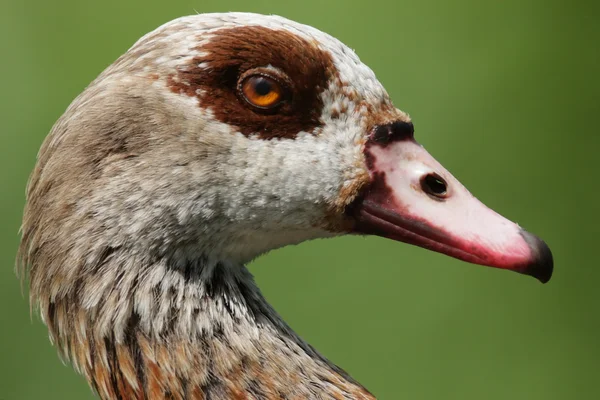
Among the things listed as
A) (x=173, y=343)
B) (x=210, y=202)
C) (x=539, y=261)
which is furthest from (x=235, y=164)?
(x=539, y=261)

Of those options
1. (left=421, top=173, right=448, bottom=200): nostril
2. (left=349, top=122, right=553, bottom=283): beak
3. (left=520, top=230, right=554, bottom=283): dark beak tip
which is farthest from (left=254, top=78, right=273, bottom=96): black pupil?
(left=520, top=230, right=554, bottom=283): dark beak tip

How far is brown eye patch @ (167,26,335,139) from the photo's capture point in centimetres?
143

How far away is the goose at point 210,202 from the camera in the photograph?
4.59ft

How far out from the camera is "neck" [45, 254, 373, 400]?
1.41 metres

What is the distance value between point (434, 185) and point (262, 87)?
34 centimetres

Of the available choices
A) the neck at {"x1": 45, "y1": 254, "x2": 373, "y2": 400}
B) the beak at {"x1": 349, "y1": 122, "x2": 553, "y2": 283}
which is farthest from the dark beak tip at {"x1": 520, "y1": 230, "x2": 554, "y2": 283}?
the neck at {"x1": 45, "y1": 254, "x2": 373, "y2": 400}

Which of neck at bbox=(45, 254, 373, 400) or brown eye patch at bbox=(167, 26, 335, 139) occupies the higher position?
brown eye patch at bbox=(167, 26, 335, 139)

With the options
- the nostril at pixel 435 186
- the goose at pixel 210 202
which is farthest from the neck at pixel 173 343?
the nostril at pixel 435 186

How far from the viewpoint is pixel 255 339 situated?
147cm

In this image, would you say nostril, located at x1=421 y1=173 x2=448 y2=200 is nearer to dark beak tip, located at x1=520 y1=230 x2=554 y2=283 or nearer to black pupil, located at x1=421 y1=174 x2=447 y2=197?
black pupil, located at x1=421 y1=174 x2=447 y2=197

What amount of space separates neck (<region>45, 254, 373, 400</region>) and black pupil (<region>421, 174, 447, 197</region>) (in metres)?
0.37

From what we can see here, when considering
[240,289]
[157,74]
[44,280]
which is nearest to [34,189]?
[44,280]

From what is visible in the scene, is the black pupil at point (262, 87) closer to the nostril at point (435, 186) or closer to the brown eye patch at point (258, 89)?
the brown eye patch at point (258, 89)

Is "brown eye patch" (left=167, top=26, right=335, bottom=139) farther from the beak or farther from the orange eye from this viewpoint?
the beak
